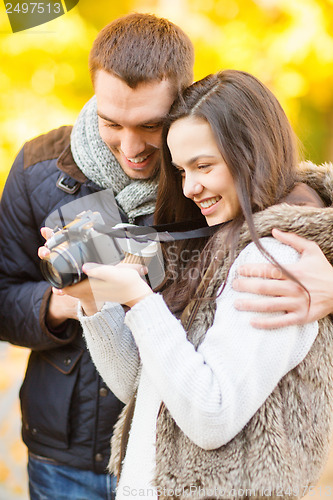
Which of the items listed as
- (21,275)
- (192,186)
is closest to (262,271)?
(192,186)

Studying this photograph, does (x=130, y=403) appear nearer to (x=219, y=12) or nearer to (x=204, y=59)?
(x=204, y=59)

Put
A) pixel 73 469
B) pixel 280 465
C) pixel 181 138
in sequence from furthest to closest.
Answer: pixel 73 469 < pixel 181 138 < pixel 280 465

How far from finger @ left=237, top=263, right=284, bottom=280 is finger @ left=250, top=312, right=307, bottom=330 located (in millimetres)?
92

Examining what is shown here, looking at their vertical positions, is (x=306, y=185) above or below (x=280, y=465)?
above

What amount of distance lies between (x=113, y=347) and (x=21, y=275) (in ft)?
2.03

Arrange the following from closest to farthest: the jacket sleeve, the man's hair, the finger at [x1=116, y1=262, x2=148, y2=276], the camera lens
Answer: the camera lens → the finger at [x1=116, y1=262, x2=148, y2=276] → the man's hair → the jacket sleeve

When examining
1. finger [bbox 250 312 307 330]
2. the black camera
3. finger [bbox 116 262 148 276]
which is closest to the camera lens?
the black camera

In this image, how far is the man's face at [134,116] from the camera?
1764 mm

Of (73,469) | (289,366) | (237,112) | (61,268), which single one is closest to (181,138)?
(237,112)

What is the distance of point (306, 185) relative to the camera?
1592mm

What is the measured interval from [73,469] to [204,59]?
8.49 feet

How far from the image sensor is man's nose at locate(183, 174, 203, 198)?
155cm

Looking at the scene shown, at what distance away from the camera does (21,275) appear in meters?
2.12

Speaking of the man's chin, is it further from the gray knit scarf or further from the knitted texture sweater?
the knitted texture sweater
